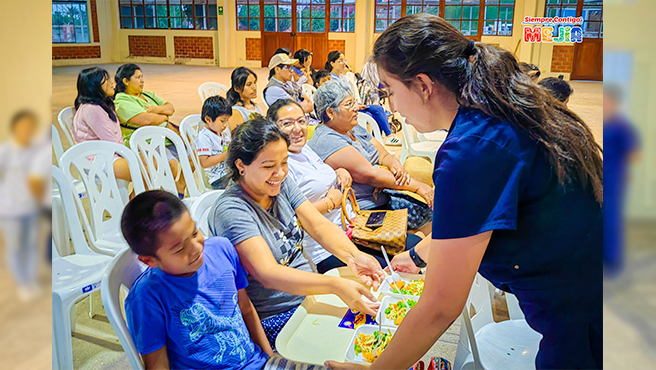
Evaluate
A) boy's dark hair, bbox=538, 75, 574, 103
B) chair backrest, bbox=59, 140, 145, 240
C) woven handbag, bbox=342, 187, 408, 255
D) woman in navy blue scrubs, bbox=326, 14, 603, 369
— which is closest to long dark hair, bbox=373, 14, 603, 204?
woman in navy blue scrubs, bbox=326, 14, 603, 369

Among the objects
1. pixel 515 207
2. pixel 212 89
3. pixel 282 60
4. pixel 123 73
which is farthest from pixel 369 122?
pixel 515 207

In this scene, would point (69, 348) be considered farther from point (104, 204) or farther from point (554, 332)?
point (554, 332)

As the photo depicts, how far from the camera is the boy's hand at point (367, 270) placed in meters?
1.05

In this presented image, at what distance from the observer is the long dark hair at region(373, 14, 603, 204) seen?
639 millimetres

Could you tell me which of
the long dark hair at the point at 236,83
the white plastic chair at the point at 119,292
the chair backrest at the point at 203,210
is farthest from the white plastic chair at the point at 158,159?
the white plastic chair at the point at 119,292

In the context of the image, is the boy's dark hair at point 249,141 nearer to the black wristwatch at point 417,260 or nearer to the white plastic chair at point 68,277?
the black wristwatch at point 417,260

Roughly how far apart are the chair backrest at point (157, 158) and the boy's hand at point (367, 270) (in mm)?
815

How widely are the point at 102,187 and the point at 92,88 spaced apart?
0.37 m

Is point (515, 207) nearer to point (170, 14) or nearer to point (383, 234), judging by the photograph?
point (383, 234)

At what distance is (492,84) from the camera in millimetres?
657
